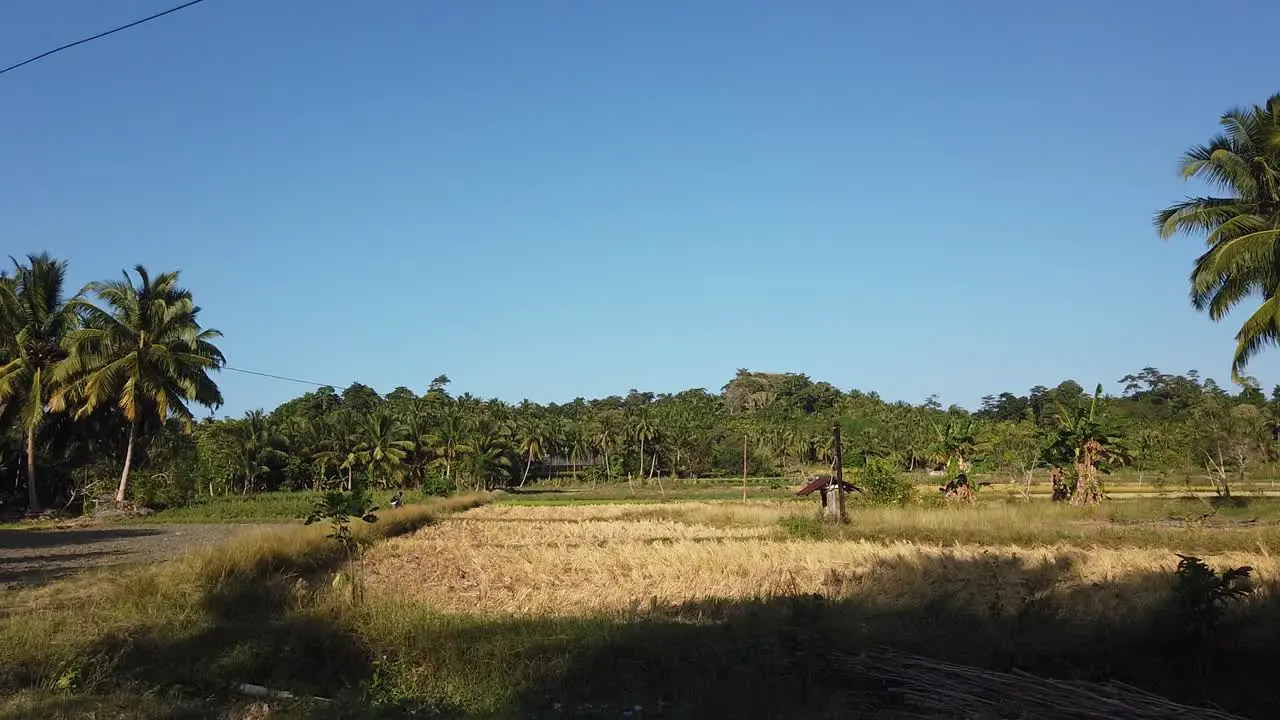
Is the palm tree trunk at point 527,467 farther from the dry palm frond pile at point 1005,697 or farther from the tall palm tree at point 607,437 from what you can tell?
the dry palm frond pile at point 1005,697


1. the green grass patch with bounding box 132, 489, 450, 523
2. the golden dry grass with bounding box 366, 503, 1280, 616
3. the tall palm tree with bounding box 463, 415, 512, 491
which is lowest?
the green grass patch with bounding box 132, 489, 450, 523

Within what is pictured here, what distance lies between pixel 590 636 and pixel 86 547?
20354 millimetres

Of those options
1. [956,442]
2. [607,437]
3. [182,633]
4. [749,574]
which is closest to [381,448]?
[607,437]

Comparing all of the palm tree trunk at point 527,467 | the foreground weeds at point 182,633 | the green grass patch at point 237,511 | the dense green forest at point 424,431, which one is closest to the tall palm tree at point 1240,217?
the dense green forest at point 424,431

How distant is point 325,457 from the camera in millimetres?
64938

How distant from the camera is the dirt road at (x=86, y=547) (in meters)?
17.1

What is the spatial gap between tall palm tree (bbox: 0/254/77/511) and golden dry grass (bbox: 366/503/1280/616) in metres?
23.1

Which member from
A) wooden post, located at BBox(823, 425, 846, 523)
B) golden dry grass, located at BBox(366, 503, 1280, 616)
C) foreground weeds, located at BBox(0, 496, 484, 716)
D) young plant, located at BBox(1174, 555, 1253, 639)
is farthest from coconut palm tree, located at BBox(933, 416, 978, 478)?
foreground weeds, located at BBox(0, 496, 484, 716)

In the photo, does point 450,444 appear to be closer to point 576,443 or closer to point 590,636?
point 576,443

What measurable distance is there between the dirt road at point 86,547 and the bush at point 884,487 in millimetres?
24787

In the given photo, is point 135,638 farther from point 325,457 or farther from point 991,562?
point 325,457

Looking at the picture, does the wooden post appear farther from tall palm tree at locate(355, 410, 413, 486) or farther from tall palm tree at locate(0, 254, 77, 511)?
tall palm tree at locate(355, 410, 413, 486)

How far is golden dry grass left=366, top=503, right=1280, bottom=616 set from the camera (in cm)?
1295

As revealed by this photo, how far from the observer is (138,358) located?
3941cm
